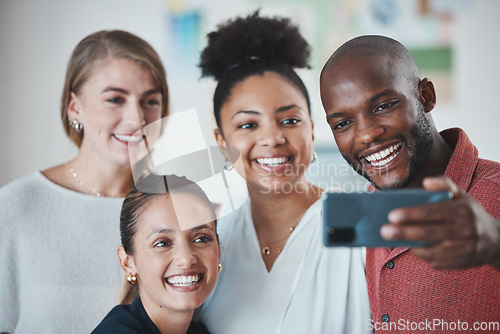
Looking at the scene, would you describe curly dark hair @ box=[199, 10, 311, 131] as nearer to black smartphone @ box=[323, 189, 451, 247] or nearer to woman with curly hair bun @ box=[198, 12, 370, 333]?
woman with curly hair bun @ box=[198, 12, 370, 333]

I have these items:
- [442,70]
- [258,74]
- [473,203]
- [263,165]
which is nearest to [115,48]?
[258,74]

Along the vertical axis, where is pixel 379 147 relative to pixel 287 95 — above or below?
below

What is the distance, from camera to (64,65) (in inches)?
99.1

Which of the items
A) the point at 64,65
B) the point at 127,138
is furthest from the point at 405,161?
the point at 64,65

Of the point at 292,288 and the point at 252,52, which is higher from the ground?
the point at 252,52

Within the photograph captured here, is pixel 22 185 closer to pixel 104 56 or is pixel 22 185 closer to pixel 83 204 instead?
pixel 83 204

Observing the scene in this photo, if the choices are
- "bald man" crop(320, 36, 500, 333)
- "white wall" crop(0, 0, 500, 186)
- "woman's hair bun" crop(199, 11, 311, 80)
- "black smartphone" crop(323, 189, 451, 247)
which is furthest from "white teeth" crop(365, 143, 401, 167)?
"white wall" crop(0, 0, 500, 186)

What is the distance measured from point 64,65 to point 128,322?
6.01 feet

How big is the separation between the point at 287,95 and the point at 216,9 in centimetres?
150

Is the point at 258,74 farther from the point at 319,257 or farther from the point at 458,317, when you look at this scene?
the point at 458,317

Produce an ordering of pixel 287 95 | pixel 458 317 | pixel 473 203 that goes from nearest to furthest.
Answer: pixel 473 203
pixel 458 317
pixel 287 95

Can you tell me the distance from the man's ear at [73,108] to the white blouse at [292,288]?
510mm

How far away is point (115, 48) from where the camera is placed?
1.34 m

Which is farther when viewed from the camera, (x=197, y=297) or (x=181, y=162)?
(x=181, y=162)
